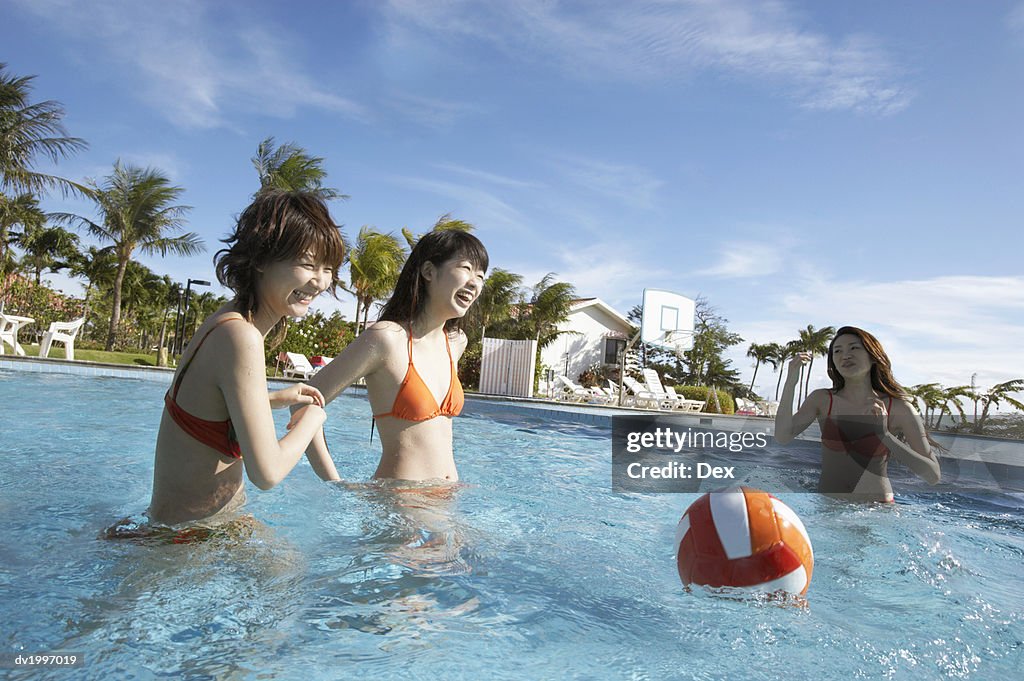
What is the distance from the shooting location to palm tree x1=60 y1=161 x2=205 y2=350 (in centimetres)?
2741

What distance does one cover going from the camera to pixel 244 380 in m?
1.74

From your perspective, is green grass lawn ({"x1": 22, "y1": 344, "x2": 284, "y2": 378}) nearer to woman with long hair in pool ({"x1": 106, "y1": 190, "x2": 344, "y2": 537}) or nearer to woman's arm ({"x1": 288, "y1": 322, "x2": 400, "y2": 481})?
woman's arm ({"x1": 288, "y1": 322, "x2": 400, "y2": 481})

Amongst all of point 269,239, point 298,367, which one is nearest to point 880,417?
point 269,239

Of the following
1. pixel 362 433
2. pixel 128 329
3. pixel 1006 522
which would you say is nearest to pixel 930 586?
pixel 1006 522

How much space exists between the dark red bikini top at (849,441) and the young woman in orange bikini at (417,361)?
2543 millimetres

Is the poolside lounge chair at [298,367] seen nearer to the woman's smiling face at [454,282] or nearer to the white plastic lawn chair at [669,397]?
the white plastic lawn chair at [669,397]

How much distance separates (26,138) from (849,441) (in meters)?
27.5

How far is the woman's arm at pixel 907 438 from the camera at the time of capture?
3.86 meters

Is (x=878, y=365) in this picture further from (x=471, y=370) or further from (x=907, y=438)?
(x=471, y=370)

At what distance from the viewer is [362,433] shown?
7863 millimetres

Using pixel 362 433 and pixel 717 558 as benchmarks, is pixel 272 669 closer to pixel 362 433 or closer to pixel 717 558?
pixel 717 558

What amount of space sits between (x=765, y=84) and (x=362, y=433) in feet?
38.4

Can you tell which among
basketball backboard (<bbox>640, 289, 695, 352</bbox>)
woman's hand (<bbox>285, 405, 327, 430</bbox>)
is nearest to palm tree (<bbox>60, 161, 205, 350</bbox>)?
basketball backboard (<bbox>640, 289, 695, 352</bbox>)

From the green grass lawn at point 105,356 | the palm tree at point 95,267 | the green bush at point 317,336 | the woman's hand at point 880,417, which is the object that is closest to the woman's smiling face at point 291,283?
the woman's hand at point 880,417
